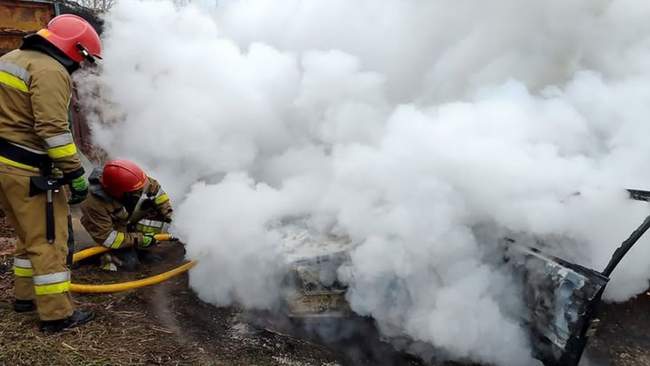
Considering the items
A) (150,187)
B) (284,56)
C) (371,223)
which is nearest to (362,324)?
(371,223)

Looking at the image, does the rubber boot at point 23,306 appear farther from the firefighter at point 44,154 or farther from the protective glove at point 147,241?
the protective glove at point 147,241

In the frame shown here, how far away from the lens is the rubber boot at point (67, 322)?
3289 mm

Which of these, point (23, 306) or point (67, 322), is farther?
point (23, 306)

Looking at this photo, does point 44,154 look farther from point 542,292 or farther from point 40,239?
point 542,292

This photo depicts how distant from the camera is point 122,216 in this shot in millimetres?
4660

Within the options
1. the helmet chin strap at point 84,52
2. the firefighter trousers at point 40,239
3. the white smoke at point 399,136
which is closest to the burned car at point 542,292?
the white smoke at point 399,136

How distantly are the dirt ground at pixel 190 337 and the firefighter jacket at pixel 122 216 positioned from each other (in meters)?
0.34

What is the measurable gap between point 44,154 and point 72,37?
793 mm

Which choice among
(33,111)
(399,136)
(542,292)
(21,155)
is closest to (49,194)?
(21,155)

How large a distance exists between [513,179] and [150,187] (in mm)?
3237

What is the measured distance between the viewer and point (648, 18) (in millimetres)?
4430

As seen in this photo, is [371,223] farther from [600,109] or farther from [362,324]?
[600,109]

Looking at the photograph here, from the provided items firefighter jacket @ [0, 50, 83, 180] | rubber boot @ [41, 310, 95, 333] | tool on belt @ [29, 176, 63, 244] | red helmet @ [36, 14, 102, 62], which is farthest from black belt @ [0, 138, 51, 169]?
rubber boot @ [41, 310, 95, 333]

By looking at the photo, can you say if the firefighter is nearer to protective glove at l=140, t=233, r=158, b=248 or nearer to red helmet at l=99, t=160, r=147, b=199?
red helmet at l=99, t=160, r=147, b=199
